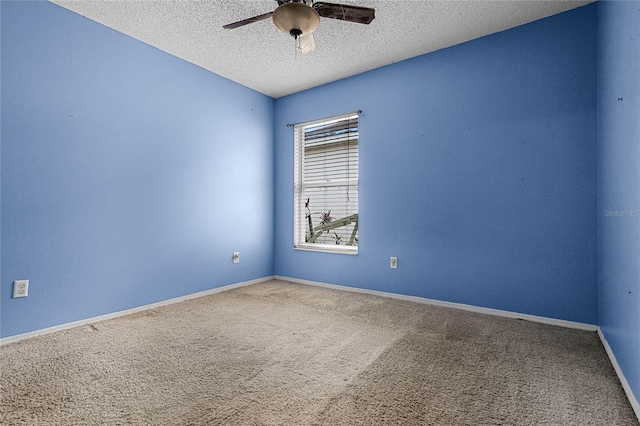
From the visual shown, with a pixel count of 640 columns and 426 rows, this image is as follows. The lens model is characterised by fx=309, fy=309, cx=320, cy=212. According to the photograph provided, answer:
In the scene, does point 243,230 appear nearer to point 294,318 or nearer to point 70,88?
point 294,318

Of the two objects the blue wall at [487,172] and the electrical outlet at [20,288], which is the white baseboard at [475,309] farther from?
the electrical outlet at [20,288]

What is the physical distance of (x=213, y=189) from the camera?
11.9ft

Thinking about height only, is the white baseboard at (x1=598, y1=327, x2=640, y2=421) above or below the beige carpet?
above

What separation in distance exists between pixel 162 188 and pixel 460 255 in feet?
9.95

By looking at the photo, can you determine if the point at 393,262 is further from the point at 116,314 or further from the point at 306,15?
the point at 116,314

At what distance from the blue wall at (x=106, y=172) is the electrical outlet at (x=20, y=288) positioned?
0.10 ft

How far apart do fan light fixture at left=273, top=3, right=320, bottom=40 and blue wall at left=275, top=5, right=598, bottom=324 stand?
5.83 feet

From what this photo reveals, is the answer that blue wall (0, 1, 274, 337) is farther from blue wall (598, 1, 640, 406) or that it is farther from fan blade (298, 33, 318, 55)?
blue wall (598, 1, 640, 406)

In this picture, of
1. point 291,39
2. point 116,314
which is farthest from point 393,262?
point 116,314

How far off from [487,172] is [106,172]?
3428mm

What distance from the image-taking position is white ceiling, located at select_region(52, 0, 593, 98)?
2.46 m

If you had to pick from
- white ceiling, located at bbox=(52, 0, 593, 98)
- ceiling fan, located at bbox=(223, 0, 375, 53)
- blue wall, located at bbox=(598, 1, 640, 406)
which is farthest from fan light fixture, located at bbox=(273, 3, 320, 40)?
blue wall, located at bbox=(598, 1, 640, 406)

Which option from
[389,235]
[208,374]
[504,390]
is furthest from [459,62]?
[208,374]

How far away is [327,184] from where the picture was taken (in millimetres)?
4055
